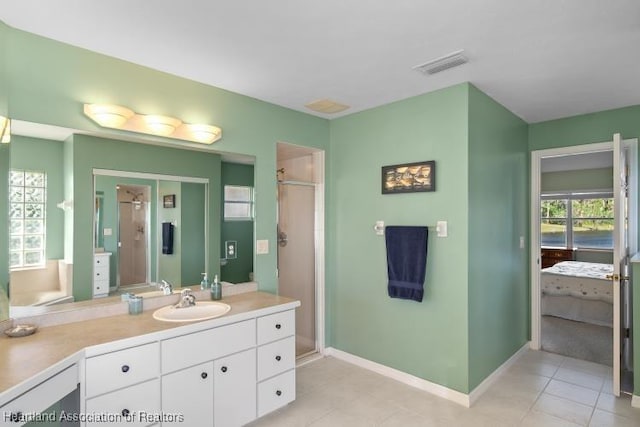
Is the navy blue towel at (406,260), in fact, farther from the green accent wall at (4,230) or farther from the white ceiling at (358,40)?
the green accent wall at (4,230)

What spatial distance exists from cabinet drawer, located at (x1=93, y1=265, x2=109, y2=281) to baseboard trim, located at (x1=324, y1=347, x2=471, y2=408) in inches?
86.7

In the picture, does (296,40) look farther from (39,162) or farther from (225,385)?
(225,385)

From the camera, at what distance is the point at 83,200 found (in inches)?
86.4

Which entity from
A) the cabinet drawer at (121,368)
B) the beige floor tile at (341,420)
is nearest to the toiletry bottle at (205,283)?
the cabinet drawer at (121,368)

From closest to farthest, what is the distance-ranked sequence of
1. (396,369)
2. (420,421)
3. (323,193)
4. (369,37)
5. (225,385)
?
1. (369,37)
2. (225,385)
3. (420,421)
4. (396,369)
5. (323,193)

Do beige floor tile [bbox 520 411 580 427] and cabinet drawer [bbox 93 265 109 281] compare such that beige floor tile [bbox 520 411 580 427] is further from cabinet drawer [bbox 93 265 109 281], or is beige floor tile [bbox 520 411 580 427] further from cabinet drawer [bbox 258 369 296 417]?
cabinet drawer [bbox 93 265 109 281]

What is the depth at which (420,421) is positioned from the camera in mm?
2438

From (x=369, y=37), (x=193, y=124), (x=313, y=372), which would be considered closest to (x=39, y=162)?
(x=193, y=124)

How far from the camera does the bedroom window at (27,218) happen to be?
76.4 inches

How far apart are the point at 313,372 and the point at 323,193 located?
168cm

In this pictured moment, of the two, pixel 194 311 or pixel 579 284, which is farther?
pixel 579 284

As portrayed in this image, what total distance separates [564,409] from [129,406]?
9.43 ft

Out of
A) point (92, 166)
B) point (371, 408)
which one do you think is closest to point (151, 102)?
point (92, 166)

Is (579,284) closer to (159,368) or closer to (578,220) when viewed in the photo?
(578,220)
